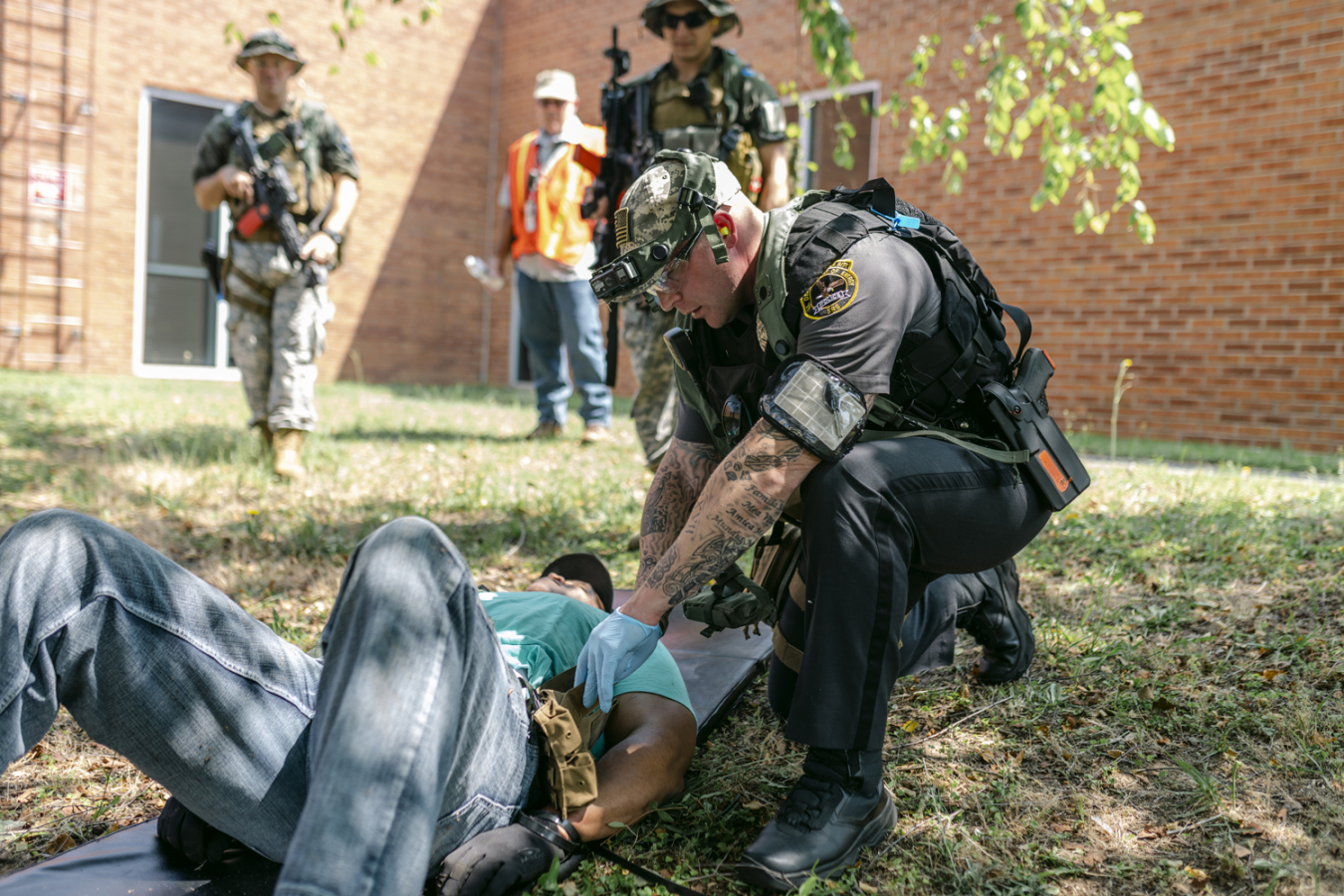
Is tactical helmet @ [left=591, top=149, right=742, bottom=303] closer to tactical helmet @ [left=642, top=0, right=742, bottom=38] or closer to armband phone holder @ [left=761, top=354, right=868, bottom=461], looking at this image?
armband phone holder @ [left=761, top=354, right=868, bottom=461]

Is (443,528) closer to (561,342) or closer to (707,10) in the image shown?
(707,10)

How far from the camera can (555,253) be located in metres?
6.06

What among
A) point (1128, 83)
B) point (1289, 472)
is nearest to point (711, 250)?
point (1128, 83)

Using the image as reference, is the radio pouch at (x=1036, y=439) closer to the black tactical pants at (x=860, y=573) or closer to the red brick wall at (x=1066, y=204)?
the black tactical pants at (x=860, y=573)

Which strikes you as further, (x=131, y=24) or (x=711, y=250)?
(x=131, y=24)

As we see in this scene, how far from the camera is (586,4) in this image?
37.9 ft

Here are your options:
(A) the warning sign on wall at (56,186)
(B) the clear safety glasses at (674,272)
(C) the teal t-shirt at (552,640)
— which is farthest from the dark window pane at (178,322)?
(B) the clear safety glasses at (674,272)

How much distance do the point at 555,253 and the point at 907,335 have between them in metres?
4.47

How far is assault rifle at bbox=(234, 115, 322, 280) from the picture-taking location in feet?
15.1

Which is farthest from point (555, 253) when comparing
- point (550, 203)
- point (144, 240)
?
point (144, 240)

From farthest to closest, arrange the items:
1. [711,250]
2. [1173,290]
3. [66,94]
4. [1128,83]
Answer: [66,94] < [1173,290] < [1128,83] < [711,250]

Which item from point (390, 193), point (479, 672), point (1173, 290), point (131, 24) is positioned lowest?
point (479, 672)

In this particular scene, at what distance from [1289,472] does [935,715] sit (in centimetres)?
438

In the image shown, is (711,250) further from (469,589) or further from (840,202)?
(469,589)
